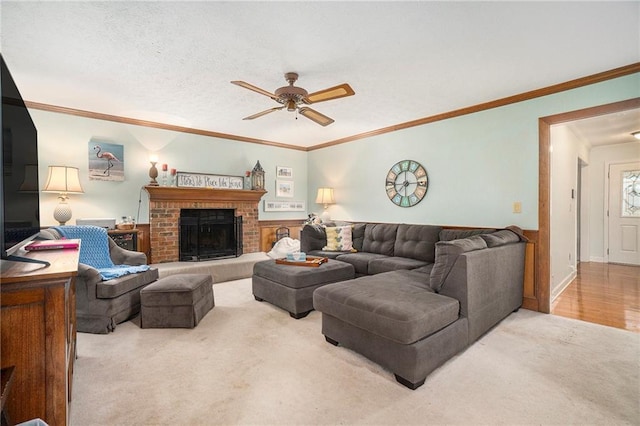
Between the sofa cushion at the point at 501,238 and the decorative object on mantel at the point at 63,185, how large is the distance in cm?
474

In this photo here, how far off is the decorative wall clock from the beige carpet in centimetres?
223

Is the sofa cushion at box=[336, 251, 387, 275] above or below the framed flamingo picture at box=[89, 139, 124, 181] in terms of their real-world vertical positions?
below

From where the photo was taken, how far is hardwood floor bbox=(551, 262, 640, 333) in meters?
3.02

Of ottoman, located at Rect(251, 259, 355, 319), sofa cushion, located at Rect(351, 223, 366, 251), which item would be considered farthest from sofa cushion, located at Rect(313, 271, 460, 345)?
sofa cushion, located at Rect(351, 223, 366, 251)

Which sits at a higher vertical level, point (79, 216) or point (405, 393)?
point (79, 216)

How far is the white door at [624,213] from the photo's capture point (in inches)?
219

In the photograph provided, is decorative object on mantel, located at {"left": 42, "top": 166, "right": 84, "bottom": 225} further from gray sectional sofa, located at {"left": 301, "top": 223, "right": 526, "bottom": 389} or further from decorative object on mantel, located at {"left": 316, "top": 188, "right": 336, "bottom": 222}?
decorative object on mantel, located at {"left": 316, "top": 188, "right": 336, "bottom": 222}

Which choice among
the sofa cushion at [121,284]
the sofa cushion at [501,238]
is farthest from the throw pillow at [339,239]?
the sofa cushion at [121,284]

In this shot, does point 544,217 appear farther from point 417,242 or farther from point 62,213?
point 62,213

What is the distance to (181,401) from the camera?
5.71 ft

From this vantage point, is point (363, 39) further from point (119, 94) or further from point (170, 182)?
point (170, 182)

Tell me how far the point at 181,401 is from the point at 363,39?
280 centimetres

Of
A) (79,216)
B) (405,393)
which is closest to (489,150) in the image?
(405,393)

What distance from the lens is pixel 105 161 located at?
4203 millimetres
